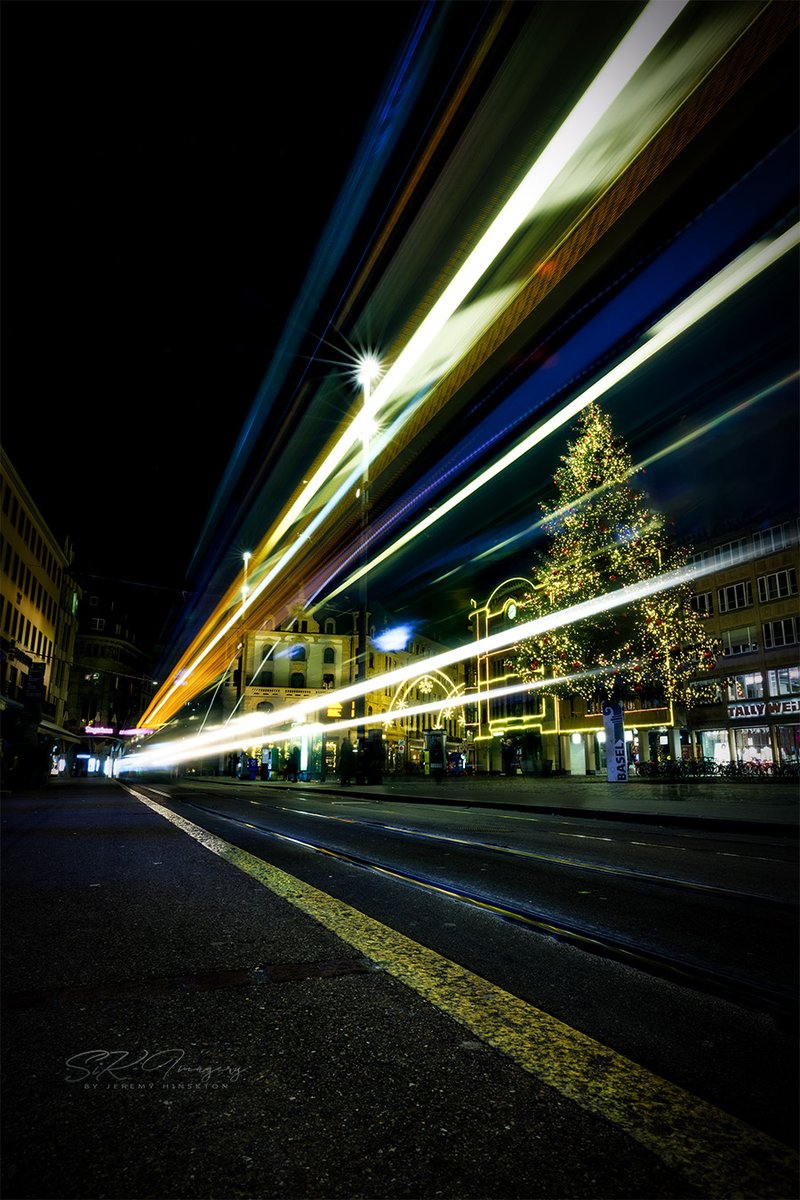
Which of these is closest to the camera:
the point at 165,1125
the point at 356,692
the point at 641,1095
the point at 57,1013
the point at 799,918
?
the point at 165,1125

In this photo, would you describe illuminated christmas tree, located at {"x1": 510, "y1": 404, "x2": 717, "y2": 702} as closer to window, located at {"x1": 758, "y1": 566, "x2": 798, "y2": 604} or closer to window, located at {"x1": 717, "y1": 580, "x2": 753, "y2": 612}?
window, located at {"x1": 758, "y1": 566, "x2": 798, "y2": 604}

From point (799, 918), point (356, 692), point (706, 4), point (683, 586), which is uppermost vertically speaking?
point (706, 4)

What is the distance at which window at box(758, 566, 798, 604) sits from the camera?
42156 millimetres

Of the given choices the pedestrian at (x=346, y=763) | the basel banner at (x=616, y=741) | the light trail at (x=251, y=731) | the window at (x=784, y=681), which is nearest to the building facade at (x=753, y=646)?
the window at (x=784, y=681)

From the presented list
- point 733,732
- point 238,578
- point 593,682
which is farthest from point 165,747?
point 733,732

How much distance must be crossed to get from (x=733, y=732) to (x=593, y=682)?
19841 mm

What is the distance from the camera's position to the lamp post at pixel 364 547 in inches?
1129

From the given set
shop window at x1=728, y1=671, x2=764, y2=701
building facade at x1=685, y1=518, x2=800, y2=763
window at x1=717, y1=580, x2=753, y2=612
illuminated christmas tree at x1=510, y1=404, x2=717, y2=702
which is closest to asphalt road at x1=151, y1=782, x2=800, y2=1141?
illuminated christmas tree at x1=510, y1=404, x2=717, y2=702

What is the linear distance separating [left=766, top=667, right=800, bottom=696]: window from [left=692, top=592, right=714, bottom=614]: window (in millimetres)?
6743

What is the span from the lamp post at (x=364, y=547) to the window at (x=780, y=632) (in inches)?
1152

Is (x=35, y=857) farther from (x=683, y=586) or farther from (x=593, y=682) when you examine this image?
(x=683, y=586)

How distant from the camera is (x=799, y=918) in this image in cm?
472

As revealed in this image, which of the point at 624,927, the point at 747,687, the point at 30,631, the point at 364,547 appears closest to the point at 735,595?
the point at 747,687

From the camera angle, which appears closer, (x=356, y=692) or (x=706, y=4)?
(x=706, y=4)
